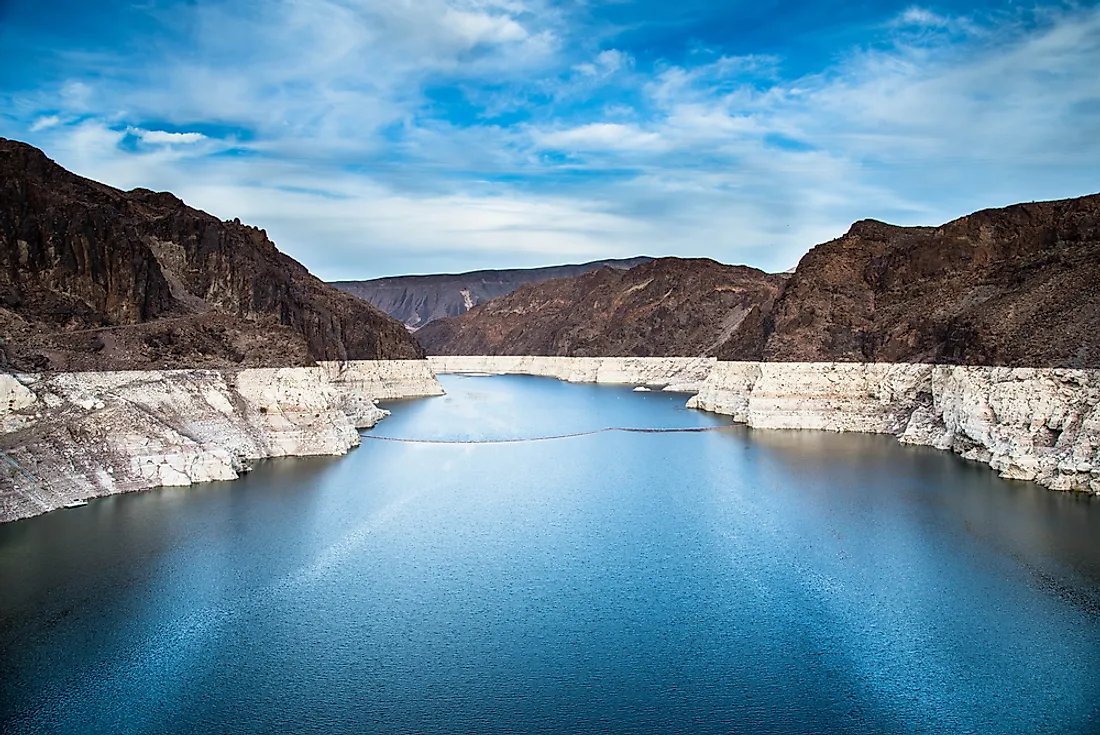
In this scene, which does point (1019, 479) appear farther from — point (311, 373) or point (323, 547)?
point (311, 373)

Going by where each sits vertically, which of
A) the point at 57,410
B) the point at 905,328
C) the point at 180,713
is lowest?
the point at 180,713

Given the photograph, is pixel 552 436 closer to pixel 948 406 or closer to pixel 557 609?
pixel 948 406

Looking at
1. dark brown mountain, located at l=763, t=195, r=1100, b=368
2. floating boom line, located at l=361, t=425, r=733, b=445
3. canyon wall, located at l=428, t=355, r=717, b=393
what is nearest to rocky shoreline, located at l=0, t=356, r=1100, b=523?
dark brown mountain, located at l=763, t=195, r=1100, b=368

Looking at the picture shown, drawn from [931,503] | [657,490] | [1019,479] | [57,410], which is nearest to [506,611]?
[657,490]

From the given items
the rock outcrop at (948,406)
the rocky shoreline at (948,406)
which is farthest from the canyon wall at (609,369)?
the rocky shoreline at (948,406)

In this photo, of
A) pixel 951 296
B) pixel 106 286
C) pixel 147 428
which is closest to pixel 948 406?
pixel 951 296

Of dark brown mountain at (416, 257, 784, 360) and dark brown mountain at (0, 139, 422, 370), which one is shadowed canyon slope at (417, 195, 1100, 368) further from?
dark brown mountain at (0, 139, 422, 370)
